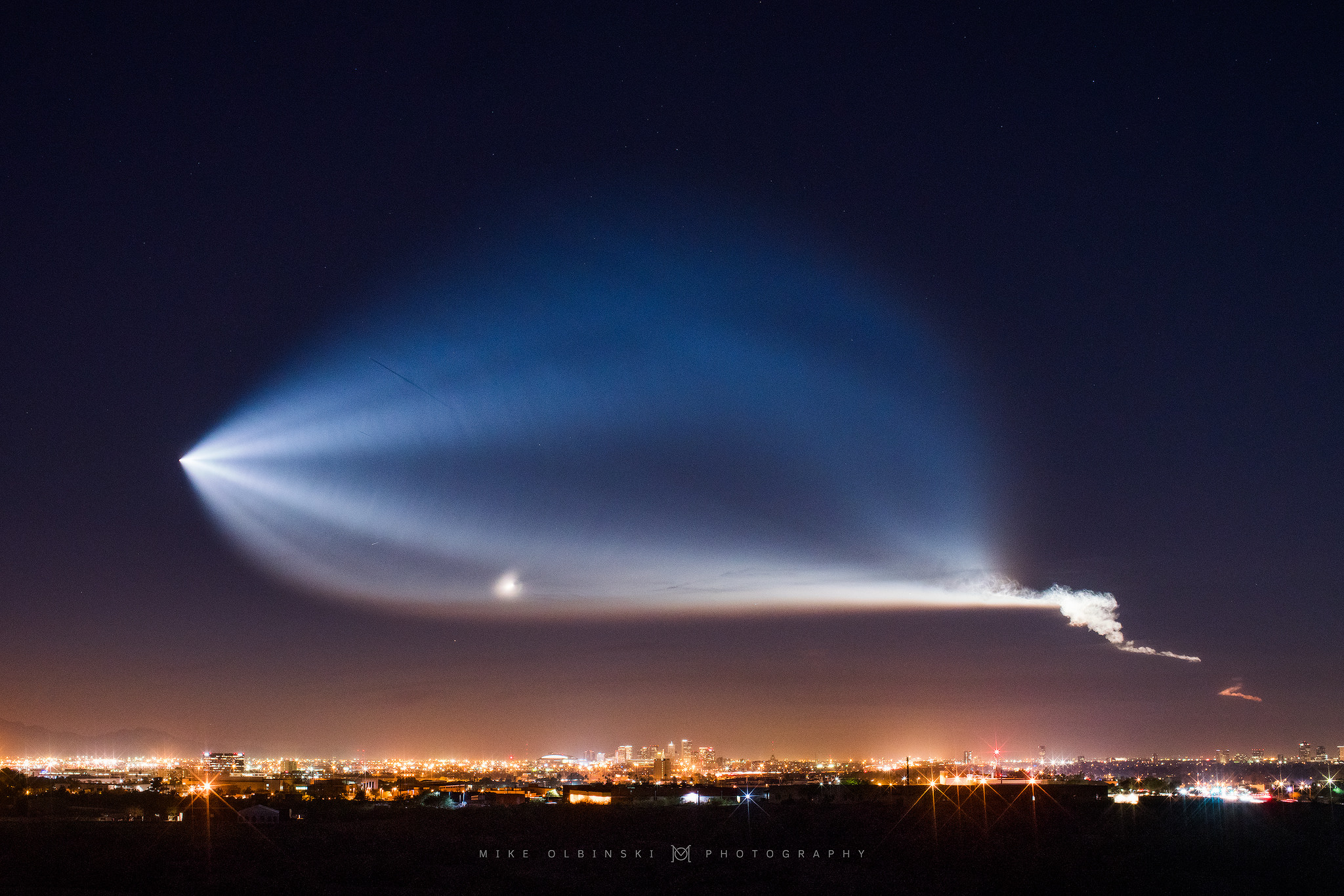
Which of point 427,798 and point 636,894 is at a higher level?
point 636,894

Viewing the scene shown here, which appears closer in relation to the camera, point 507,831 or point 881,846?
point 881,846

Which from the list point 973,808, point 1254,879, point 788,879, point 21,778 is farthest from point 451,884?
point 21,778

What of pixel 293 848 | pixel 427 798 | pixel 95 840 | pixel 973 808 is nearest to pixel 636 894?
pixel 293 848

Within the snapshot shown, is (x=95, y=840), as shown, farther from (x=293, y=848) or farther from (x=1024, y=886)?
(x=1024, y=886)

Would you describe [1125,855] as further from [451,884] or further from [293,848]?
[293,848]

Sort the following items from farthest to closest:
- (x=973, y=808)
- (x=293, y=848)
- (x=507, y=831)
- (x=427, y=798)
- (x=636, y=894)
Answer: (x=427, y=798), (x=973, y=808), (x=507, y=831), (x=293, y=848), (x=636, y=894)

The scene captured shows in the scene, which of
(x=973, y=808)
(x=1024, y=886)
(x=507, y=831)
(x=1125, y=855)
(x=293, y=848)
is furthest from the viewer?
(x=973, y=808)
